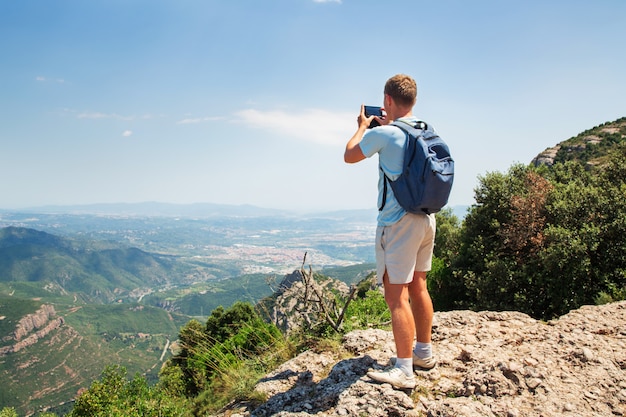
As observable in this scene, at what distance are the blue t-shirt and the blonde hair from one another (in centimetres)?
20

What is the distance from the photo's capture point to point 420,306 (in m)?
3.73

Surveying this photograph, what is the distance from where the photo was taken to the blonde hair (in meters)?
3.46

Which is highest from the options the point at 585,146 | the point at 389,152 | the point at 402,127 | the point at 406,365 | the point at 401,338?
the point at 585,146

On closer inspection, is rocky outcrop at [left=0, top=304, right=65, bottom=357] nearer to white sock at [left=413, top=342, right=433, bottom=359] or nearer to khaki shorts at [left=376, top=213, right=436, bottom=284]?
white sock at [left=413, top=342, right=433, bottom=359]

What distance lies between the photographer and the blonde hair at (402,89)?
3.46m

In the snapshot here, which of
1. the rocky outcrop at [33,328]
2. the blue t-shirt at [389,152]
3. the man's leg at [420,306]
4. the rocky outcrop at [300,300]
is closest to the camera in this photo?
the blue t-shirt at [389,152]

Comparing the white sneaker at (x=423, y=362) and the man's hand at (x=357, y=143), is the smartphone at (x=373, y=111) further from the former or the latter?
the white sneaker at (x=423, y=362)

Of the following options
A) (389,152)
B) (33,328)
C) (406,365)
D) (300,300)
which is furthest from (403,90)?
(33,328)

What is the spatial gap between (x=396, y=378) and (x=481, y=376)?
0.80 metres

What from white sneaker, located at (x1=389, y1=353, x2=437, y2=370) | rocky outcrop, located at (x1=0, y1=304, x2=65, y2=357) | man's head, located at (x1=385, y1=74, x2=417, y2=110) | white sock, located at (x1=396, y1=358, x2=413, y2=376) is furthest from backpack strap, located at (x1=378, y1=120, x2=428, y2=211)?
rocky outcrop, located at (x1=0, y1=304, x2=65, y2=357)

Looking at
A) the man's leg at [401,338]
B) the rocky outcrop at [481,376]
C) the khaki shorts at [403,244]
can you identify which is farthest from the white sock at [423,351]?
the khaki shorts at [403,244]

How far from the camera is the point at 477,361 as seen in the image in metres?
3.84

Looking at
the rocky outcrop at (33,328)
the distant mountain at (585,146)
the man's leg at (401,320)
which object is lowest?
the rocky outcrop at (33,328)

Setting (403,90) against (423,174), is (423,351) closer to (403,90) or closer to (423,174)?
(423,174)
